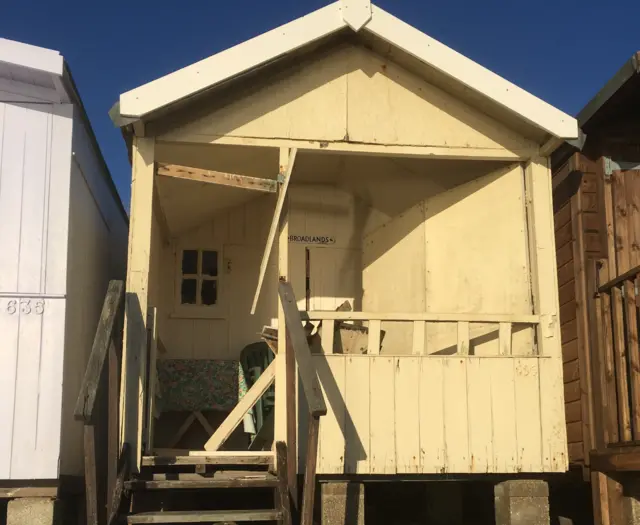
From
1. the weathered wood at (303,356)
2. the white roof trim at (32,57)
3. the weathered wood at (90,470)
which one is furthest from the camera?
the white roof trim at (32,57)

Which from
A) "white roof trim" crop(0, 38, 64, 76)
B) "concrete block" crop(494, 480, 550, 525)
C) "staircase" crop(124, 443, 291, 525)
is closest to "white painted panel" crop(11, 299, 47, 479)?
"staircase" crop(124, 443, 291, 525)

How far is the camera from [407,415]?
18.7 feet

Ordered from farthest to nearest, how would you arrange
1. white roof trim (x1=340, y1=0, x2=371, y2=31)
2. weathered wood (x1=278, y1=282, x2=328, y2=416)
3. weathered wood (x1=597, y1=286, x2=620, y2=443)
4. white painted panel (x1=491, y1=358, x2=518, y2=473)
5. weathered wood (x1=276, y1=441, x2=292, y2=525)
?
1. weathered wood (x1=597, y1=286, x2=620, y2=443)
2. white roof trim (x1=340, y1=0, x2=371, y2=31)
3. white painted panel (x1=491, y1=358, x2=518, y2=473)
4. weathered wood (x1=276, y1=441, x2=292, y2=525)
5. weathered wood (x1=278, y1=282, x2=328, y2=416)

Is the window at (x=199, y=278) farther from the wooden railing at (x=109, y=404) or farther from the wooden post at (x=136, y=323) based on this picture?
the wooden post at (x=136, y=323)

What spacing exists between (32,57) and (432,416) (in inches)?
141

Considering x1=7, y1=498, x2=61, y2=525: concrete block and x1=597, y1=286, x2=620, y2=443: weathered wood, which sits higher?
x1=597, y1=286, x2=620, y2=443: weathered wood

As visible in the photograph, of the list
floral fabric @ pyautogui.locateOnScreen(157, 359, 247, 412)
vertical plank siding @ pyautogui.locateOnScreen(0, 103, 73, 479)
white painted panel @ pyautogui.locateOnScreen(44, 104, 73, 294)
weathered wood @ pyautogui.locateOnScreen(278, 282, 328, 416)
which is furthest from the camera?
floral fabric @ pyautogui.locateOnScreen(157, 359, 247, 412)

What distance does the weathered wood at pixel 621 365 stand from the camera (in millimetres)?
5855

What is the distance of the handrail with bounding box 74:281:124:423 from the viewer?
4465 mm

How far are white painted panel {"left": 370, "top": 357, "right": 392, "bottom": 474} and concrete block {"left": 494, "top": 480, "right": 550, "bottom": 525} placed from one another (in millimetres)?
830

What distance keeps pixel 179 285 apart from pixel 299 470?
9.34 ft

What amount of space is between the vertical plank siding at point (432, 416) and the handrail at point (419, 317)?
0.89 feet

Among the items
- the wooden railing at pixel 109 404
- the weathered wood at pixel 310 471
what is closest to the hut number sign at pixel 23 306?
the wooden railing at pixel 109 404

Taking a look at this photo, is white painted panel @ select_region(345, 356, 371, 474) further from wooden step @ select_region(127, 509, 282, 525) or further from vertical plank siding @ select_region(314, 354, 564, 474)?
wooden step @ select_region(127, 509, 282, 525)
